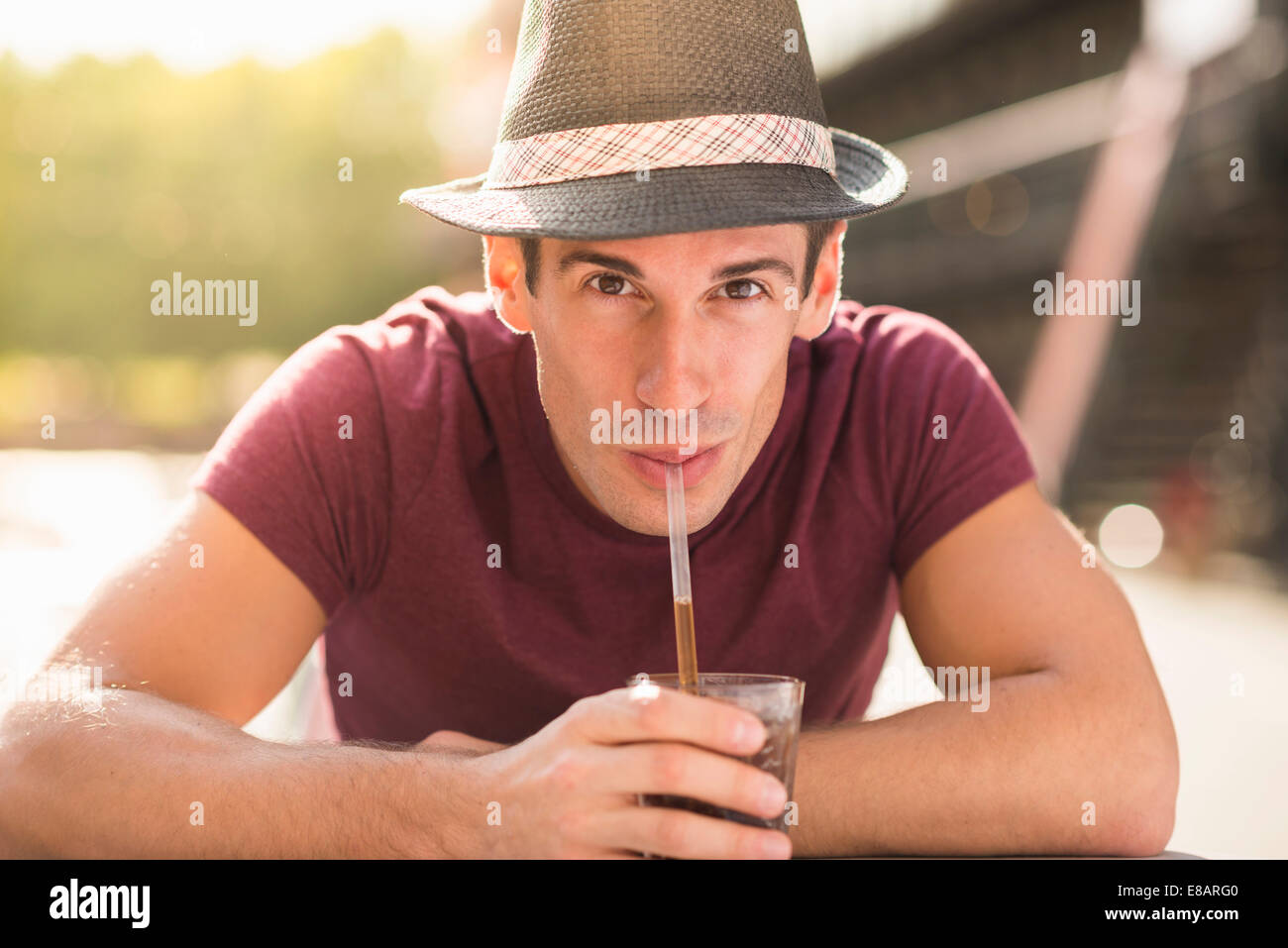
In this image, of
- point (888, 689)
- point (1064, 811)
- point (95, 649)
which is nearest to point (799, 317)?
point (1064, 811)

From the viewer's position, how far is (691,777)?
132cm

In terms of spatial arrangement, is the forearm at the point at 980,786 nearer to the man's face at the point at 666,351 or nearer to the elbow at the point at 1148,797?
the elbow at the point at 1148,797

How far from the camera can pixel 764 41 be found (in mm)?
1947

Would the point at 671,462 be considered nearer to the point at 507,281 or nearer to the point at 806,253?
the point at 806,253

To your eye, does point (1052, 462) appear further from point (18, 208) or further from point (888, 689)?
point (18, 208)

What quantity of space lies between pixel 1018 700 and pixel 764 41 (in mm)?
1034

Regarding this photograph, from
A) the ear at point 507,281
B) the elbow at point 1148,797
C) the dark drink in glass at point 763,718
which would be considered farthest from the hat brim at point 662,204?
the elbow at point 1148,797

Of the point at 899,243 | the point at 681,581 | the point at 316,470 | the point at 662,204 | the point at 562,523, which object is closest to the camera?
A: the point at 681,581

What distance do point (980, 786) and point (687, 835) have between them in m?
0.59

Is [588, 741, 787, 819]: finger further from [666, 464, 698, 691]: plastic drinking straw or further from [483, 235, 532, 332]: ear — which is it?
[483, 235, 532, 332]: ear

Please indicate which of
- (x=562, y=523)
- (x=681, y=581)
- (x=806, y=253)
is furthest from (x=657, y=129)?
(x=562, y=523)

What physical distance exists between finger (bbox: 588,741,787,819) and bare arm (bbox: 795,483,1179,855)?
0.41 m
